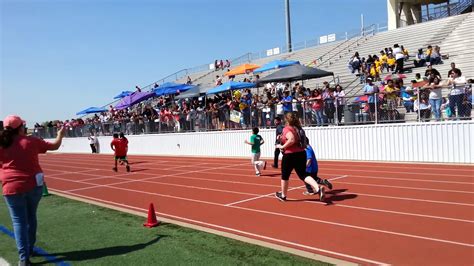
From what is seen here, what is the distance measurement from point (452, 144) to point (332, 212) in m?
7.89

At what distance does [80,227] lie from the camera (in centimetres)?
780

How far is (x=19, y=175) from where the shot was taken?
558 cm

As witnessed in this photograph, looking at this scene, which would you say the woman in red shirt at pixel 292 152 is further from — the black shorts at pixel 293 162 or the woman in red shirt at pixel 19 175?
the woman in red shirt at pixel 19 175

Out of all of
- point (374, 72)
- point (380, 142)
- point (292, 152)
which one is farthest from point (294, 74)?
point (292, 152)

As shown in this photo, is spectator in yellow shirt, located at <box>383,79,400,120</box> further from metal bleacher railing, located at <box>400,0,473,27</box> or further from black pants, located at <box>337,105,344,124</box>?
metal bleacher railing, located at <box>400,0,473,27</box>

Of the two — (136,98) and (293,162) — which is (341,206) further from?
(136,98)

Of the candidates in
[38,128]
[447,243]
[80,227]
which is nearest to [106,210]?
[80,227]

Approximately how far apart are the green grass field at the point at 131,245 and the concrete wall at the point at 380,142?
10.2 meters

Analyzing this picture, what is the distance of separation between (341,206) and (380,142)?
314 inches

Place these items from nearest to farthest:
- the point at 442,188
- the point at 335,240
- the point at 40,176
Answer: the point at 40,176, the point at 335,240, the point at 442,188

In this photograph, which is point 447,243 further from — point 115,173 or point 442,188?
point 115,173

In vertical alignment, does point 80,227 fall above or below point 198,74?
below

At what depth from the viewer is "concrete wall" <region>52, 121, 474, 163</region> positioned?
45.7 ft

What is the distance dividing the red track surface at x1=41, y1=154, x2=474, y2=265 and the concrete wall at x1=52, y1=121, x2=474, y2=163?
0.88 metres
